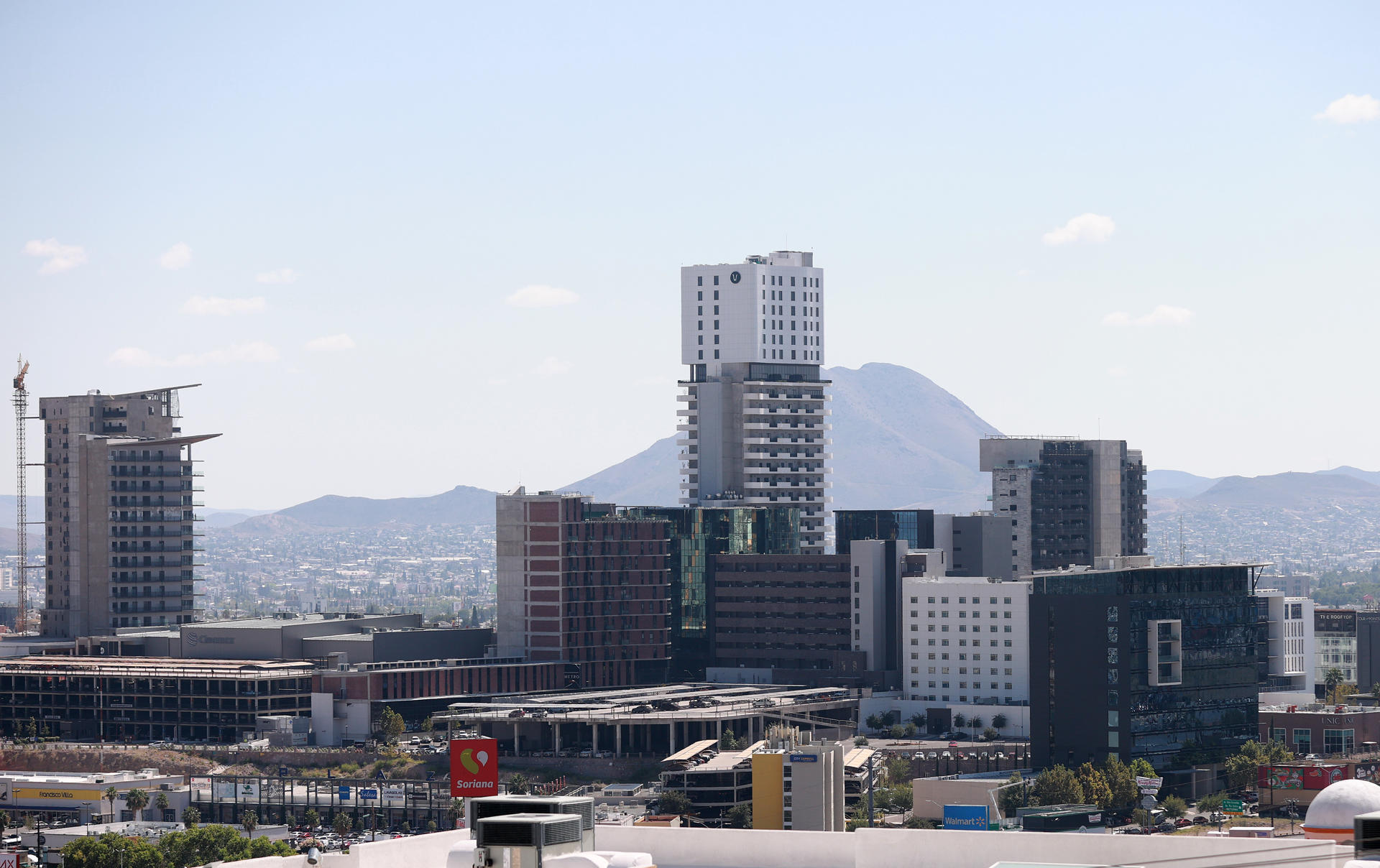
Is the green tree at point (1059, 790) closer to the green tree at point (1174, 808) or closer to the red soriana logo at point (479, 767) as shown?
the green tree at point (1174, 808)

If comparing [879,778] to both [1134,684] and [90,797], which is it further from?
[90,797]

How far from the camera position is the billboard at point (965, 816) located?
136 m

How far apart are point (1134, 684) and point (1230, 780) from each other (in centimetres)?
1191

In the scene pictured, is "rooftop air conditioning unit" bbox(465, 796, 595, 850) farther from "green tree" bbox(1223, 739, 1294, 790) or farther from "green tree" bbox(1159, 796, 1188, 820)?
"green tree" bbox(1223, 739, 1294, 790)

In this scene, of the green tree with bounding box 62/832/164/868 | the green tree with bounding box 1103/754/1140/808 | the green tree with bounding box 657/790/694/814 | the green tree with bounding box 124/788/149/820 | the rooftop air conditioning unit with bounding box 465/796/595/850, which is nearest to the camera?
the rooftop air conditioning unit with bounding box 465/796/595/850

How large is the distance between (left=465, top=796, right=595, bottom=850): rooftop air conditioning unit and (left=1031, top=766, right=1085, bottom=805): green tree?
5067 inches

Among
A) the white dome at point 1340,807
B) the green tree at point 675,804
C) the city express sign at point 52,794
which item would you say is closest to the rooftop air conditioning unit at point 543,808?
the white dome at point 1340,807

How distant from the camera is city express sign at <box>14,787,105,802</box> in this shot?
187 metres

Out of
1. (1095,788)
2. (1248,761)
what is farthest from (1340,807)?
(1248,761)

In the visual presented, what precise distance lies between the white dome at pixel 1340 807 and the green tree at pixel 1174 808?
375 feet

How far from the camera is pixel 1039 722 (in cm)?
18012

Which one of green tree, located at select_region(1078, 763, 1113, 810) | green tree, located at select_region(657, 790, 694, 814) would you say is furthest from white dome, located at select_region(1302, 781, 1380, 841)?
green tree, located at select_region(657, 790, 694, 814)

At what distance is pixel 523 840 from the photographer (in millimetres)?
39000

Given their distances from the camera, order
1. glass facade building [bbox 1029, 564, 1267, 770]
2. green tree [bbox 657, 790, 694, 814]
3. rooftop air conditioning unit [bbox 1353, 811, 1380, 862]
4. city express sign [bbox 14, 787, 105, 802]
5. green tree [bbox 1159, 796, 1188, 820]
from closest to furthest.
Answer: rooftop air conditioning unit [bbox 1353, 811, 1380, 862]
green tree [bbox 1159, 796, 1188, 820]
green tree [bbox 657, 790, 694, 814]
glass facade building [bbox 1029, 564, 1267, 770]
city express sign [bbox 14, 787, 105, 802]
